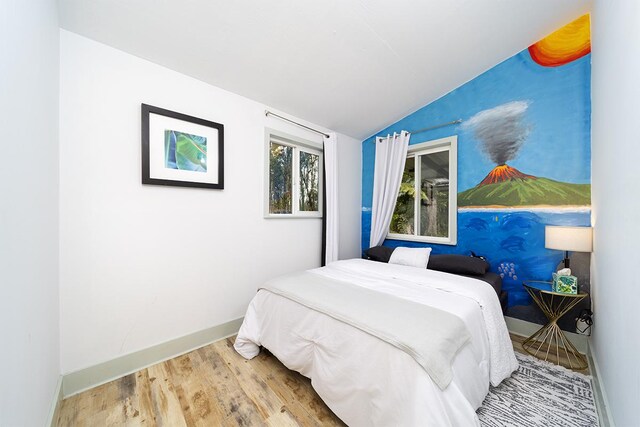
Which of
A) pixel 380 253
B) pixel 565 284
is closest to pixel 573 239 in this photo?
pixel 565 284

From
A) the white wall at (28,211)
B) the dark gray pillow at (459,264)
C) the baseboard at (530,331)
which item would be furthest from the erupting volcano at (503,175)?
the white wall at (28,211)

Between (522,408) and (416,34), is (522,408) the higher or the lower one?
the lower one

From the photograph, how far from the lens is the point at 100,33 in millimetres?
1546

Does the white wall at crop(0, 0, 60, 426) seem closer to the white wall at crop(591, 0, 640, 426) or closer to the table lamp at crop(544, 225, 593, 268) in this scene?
the white wall at crop(591, 0, 640, 426)

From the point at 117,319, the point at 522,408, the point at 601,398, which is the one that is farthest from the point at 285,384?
the point at 601,398

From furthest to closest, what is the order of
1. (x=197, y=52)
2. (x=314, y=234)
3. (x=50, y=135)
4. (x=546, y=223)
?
(x=314, y=234) → (x=546, y=223) → (x=197, y=52) → (x=50, y=135)

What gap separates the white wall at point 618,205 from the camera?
900 mm

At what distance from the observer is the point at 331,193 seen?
10.1ft

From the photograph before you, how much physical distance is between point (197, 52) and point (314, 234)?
2.20 meters

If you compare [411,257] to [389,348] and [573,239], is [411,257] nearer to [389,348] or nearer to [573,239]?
[573,239]

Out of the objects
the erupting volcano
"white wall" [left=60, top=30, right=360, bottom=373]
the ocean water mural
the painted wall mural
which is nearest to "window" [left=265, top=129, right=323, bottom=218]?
"white wall" [left=60, top=30, right=360, bottom=373]

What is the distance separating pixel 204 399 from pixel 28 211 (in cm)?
138

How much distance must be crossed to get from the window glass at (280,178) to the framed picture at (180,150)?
64 centimetres

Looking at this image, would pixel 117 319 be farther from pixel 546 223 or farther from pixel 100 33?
pixel 546 223
